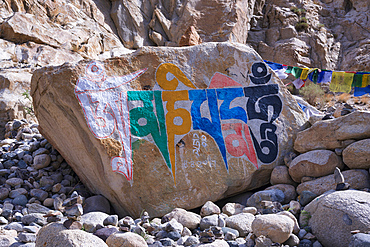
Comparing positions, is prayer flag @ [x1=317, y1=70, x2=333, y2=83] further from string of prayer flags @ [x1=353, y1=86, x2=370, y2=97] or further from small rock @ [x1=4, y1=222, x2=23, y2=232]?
small rock @ [x1=4, y1=222, x2=23, y2=232]

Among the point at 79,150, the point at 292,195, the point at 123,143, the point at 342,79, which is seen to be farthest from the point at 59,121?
the point at 342,79

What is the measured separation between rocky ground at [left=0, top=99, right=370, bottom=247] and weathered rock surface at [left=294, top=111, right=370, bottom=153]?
1 centimetres

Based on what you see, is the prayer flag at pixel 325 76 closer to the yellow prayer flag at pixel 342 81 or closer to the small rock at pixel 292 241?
the yellow prayer flag at pixel 342 81

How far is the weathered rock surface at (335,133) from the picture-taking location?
395 cm

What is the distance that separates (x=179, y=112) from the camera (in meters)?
4.58

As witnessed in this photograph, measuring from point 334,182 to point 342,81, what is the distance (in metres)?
4.56

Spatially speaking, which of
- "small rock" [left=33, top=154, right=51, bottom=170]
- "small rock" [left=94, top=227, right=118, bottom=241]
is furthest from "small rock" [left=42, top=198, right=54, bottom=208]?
"small rock" [left=94, top=227, right=118, bottom=241]

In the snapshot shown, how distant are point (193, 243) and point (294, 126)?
2.84 metres

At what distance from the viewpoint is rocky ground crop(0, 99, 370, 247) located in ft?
8.75

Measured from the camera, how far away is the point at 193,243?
2.79 m

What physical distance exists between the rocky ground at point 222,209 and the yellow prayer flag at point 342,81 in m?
3.03

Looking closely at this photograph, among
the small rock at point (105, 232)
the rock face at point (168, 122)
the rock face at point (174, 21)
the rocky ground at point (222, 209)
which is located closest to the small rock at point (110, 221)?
the rocky ground at point (222, 209)

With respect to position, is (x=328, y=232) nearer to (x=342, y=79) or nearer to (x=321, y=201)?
(x=321, y=201)

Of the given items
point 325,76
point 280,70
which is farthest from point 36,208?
point 325,76
